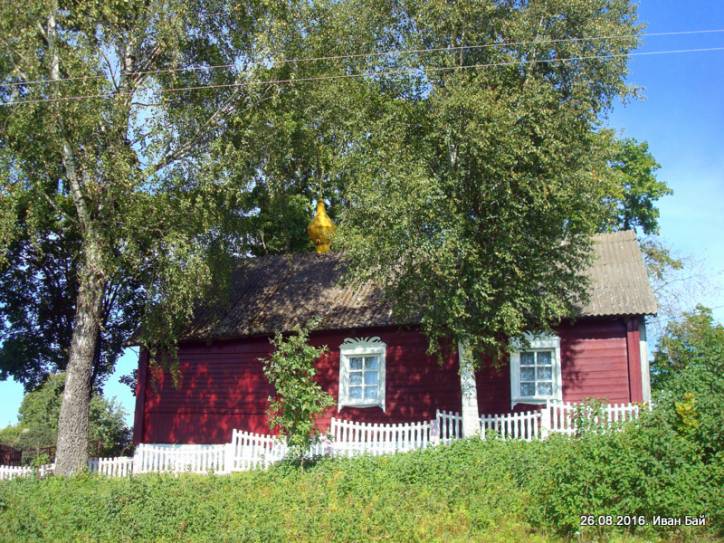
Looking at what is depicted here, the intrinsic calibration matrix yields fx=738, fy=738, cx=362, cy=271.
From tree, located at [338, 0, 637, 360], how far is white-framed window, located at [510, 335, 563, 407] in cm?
193

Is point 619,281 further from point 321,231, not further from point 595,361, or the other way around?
point 321,231

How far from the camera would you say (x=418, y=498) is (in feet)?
39.9

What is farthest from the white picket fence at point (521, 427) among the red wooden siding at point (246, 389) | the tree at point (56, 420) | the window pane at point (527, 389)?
the tree at point (56, 420)

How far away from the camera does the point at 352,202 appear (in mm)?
15875

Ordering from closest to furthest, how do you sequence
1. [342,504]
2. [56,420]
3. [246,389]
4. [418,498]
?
[418,498]
[342,504]
[246,389]
[56,420]

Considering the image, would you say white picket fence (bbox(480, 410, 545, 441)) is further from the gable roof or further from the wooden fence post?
the gable roof

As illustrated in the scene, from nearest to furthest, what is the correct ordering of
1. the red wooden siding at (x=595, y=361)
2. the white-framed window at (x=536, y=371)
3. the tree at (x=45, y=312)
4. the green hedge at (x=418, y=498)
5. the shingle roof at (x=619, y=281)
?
the green hedge at (x=418, y=498), the shingle roof at (x=619, y=281), the red wooden siding at (x=595, y=361), the white-framed window at (x=536, y=371), the tree at (x=45, y=312)

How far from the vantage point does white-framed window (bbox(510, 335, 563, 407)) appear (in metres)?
17.8

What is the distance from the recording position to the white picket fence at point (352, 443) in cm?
1493

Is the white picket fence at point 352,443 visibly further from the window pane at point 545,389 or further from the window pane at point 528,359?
the window pane at point 528,359

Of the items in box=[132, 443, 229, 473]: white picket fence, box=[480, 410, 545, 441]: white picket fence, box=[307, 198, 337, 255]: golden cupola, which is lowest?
box=[132, 443, 229, 473]: white picket fence

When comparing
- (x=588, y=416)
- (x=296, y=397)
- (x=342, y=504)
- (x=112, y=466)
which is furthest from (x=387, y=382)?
(x=342, y=504)

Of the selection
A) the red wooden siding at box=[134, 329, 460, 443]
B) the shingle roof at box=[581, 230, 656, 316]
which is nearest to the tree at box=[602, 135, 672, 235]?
the shingle roof at box=[581, 230, 656, 316]

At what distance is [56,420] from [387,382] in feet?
54.8
